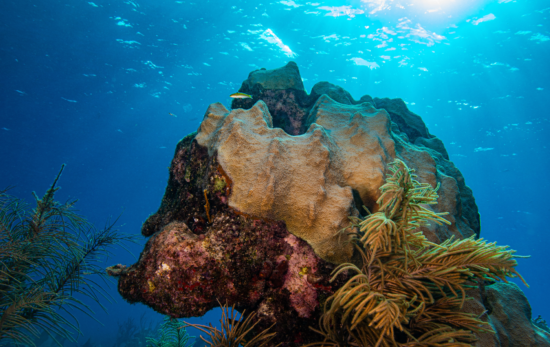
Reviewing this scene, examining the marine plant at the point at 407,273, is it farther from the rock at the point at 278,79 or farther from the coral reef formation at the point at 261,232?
the rock at the point at 278,79

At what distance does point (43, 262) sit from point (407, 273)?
4.70 meters

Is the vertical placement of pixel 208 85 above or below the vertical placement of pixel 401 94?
above

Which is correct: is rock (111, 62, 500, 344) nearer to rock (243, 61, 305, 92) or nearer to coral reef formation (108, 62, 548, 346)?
coral reef formation (108, 62, 548, 346)

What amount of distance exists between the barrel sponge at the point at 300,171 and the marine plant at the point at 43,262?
2.17m

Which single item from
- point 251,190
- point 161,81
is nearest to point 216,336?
point 251,190

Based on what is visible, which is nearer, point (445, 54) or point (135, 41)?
point (445, 54)

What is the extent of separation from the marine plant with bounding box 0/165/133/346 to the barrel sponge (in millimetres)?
2169

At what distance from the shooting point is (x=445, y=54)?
65.9 ft

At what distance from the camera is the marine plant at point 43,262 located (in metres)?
2.76

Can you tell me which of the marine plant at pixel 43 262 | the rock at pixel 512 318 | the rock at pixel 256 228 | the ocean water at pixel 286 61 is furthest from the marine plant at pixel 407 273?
the ocean water at pixel 286 61

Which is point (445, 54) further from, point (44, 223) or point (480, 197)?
point (480, 197)

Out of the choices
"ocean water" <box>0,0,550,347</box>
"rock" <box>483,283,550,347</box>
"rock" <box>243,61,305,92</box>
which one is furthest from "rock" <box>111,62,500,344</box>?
"ocean water" <box>0,0,550,347</box>

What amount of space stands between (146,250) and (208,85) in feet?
102

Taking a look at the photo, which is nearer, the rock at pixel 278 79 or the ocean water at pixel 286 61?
the rock at pixel 278 79
